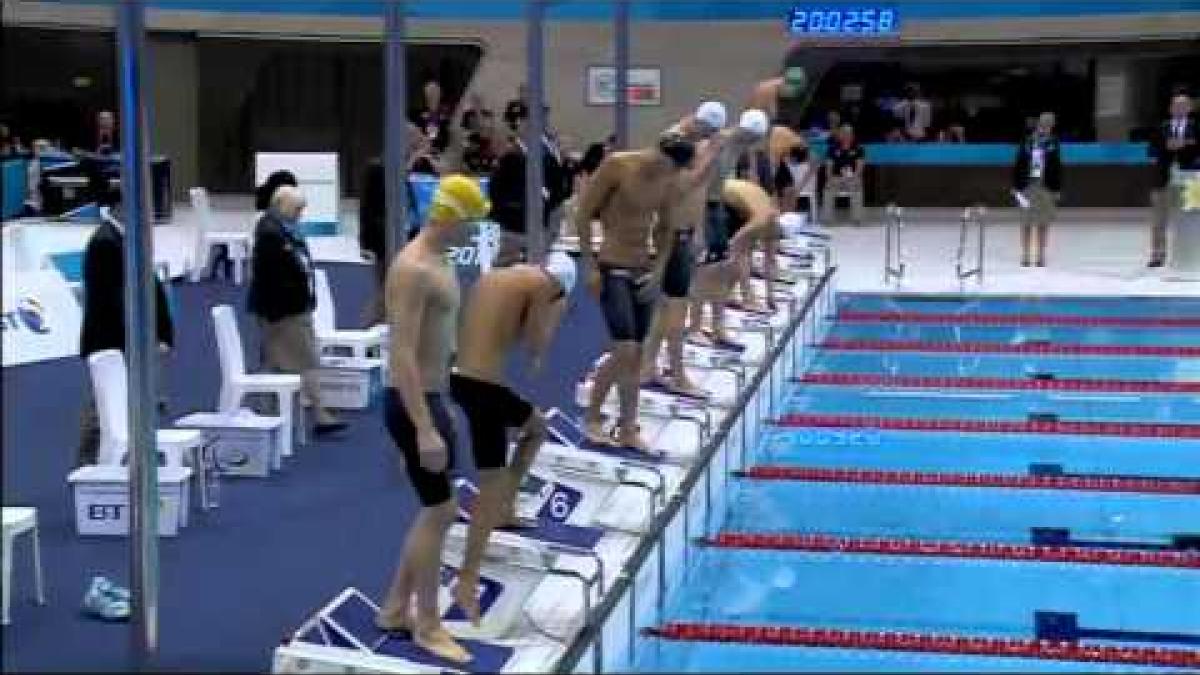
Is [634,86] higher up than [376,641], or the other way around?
[634,86]

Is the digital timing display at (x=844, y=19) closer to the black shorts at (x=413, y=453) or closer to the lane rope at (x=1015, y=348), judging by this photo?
the lane rope at (x=1015, y=348)

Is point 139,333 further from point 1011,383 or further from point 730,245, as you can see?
point 1011,383

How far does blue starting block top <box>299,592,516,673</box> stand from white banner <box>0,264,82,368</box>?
5.93 meters

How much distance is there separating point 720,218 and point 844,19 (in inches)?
508

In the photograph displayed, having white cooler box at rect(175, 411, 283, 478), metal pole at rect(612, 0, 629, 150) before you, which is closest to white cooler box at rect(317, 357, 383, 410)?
white cooler box at rect(175, 411, 283, 478)

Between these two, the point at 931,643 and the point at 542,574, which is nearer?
the point at 542,574

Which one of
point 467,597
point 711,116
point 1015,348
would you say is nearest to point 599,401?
point 711,116

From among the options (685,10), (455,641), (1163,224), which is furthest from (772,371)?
(685,10)

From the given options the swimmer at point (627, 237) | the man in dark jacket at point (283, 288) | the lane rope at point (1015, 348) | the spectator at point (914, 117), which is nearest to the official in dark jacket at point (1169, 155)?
the lane rope at point (1015, 348)

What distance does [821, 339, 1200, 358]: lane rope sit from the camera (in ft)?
40.8

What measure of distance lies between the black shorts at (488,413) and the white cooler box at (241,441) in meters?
2.45

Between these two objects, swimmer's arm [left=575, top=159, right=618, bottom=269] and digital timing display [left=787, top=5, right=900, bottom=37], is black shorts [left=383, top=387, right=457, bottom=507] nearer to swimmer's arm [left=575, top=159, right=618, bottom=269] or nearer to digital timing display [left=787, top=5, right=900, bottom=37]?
swimmer's arm [left=575, top=159, right=618, bottom=269]

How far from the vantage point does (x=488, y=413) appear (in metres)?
5.52

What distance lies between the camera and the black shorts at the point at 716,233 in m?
9.95
